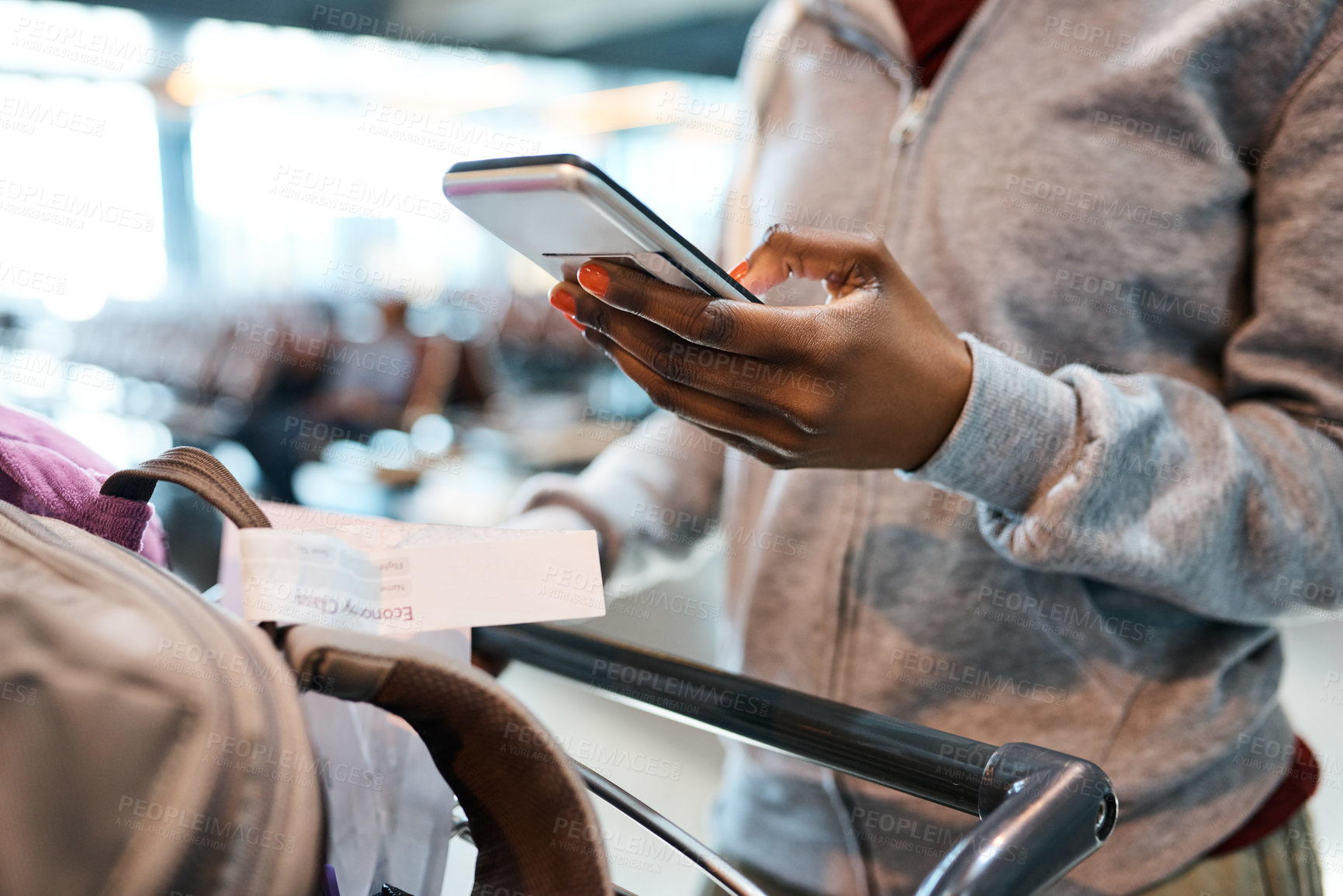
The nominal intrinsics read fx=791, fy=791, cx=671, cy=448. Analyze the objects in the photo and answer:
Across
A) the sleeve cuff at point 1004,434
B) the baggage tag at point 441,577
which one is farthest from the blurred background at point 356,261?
the sleeve cuff at point 1004,434

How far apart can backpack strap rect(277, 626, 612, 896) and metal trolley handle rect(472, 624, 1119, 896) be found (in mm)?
117

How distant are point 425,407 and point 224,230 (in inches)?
231

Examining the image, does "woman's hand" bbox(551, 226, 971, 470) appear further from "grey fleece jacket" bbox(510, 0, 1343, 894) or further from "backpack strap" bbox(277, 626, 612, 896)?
"backpack strap" bbox(277, 626, 612, 896)

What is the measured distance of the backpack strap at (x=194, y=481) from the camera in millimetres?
287

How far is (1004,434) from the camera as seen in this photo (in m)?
0.43

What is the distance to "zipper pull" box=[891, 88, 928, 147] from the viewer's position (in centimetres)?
63

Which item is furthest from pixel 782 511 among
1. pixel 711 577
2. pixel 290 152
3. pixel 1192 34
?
pixel 290 152

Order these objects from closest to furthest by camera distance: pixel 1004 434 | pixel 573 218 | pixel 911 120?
pixel 573 218
pixel 1004 434
pixel 911 120

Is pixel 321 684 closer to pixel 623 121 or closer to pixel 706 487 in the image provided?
pixel 706 487

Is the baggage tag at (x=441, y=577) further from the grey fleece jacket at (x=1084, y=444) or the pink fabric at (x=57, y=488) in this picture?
the grey fleece jacket at (x=1084, y=444)

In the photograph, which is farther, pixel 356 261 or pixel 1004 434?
pixel 356 261

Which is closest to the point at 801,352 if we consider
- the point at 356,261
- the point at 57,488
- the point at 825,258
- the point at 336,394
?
the point at 825,258

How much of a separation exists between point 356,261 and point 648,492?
289 inches

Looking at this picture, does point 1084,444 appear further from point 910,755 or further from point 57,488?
point 57,488
